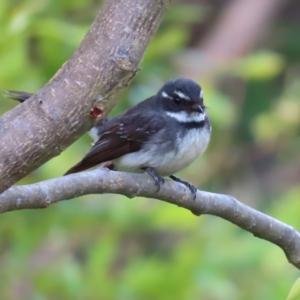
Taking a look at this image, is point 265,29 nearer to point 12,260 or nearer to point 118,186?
point 12,260

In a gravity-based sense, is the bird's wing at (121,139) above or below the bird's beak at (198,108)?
below

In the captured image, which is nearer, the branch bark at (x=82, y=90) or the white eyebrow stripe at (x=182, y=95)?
the branch bark at (x=82, y=90)

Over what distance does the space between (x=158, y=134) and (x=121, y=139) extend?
0.67 ft

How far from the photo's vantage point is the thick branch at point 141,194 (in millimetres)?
2088

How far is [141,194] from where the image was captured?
2.55m

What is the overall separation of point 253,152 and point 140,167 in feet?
14.2

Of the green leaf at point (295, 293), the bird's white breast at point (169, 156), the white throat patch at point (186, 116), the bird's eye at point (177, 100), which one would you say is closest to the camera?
the green leaf at point (295, 293)

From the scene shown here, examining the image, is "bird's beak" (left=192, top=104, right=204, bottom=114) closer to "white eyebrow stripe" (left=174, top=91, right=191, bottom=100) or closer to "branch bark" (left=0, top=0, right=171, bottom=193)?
"white eyebrow stripe" (left=174, top=91, right=191, bottom=100)

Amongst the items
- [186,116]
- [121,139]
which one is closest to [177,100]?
[186,116]

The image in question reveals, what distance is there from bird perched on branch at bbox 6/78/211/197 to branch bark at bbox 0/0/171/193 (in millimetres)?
1377

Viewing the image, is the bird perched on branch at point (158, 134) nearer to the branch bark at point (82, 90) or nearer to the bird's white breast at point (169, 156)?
the bird's white breast at point (169, 156)

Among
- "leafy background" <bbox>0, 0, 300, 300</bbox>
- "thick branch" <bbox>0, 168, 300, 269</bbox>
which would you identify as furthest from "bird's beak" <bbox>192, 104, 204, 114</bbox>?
"thick branch" <bbox>0, 168, 300, 269</bbox>

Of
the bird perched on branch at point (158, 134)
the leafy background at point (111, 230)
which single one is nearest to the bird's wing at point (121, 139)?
the bird perched on branch at point (158, 134)

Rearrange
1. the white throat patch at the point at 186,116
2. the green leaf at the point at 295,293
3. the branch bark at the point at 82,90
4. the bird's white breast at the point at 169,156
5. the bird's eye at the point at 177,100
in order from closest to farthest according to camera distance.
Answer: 1. the green leaf at the point at 295,293
2. the branch bark at the point at 82,90
3. the bird's white breast at the point at 169,156
4. the white throat patch at the point at 186,116
5. the bird's eye at the point at 177,100
